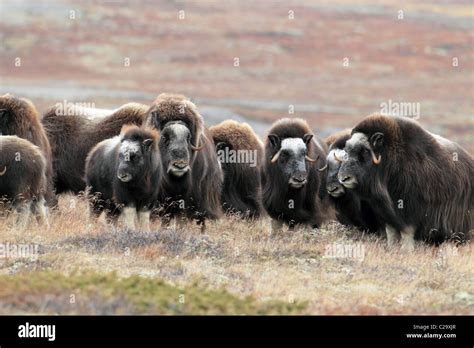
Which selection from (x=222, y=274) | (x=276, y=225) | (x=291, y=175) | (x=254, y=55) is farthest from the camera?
(x=254, y=55)

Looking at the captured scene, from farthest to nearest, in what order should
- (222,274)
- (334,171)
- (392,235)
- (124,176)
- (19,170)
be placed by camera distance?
(334,171) → (392,235) → (19,170) → (124,176) → (222,274)

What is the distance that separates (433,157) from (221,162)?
3003 mm

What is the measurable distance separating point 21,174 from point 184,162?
1.64 m

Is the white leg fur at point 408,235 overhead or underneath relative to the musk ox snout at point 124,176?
underneath

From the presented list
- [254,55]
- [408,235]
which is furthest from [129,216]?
[254,55]

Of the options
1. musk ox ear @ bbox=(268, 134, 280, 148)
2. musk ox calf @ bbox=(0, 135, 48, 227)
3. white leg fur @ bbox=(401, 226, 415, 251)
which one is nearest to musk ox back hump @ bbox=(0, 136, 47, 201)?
musk ox calf @ bbox=(0, 135, 48, 227)

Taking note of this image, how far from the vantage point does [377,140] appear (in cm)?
928

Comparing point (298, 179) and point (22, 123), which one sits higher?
point (22, 123)

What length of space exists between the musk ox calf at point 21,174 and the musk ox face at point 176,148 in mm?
1289

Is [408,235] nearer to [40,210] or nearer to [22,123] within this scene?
[40,210]

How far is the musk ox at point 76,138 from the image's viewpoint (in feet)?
37.8

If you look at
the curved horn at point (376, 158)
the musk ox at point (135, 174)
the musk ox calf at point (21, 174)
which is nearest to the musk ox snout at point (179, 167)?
the musk ox at point (135, 174)

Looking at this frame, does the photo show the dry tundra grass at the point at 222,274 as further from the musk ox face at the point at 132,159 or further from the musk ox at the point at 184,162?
the musk ox face at the point at 132,159

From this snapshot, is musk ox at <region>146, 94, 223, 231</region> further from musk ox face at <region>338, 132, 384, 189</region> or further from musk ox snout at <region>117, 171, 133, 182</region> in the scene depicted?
musk ox face at <region>338, 132, 384, 189</region>
